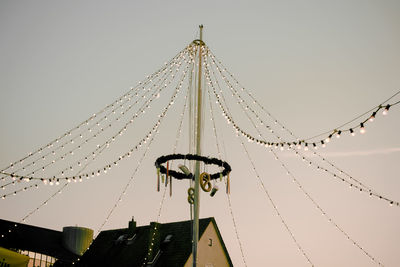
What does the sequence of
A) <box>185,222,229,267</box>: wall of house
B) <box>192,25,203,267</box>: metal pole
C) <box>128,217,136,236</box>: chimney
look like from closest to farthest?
<box>192,25,203,267</box>: metal pole < <box>185,222,229,267</box>: wall of house < <box>128,217,136,236</box>: chimney

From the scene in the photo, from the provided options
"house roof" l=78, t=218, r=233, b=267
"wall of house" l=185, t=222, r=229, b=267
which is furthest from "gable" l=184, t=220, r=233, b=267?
"house roof" l=78, t=218, r=233, b=267

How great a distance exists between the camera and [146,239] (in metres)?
20.2

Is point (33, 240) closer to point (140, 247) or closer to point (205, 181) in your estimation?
point (140, 247)

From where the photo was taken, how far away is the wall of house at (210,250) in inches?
738

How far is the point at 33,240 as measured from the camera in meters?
25.9

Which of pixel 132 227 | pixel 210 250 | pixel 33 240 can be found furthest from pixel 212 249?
pixel 33 240

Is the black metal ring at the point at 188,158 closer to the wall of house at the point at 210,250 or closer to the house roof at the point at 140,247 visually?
the house roof at the point at 140,247

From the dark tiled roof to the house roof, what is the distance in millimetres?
3927

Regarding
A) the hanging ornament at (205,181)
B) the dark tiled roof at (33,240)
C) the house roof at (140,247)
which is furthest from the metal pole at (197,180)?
the dark tiled roof at (33,240)

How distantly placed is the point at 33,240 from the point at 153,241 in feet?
39.8

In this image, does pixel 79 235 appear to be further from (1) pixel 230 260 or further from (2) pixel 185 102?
(2) pixel 185 102

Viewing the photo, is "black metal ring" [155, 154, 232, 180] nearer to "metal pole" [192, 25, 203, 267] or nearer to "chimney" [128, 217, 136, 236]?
"metal pole" [192, 25, 203, 267]

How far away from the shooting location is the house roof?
59.3 feet

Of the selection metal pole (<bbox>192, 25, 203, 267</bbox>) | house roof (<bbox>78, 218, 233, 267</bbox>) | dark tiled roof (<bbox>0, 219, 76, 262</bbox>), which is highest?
metal pole (<bbox>192, 25, 203, 267</bbox>)
